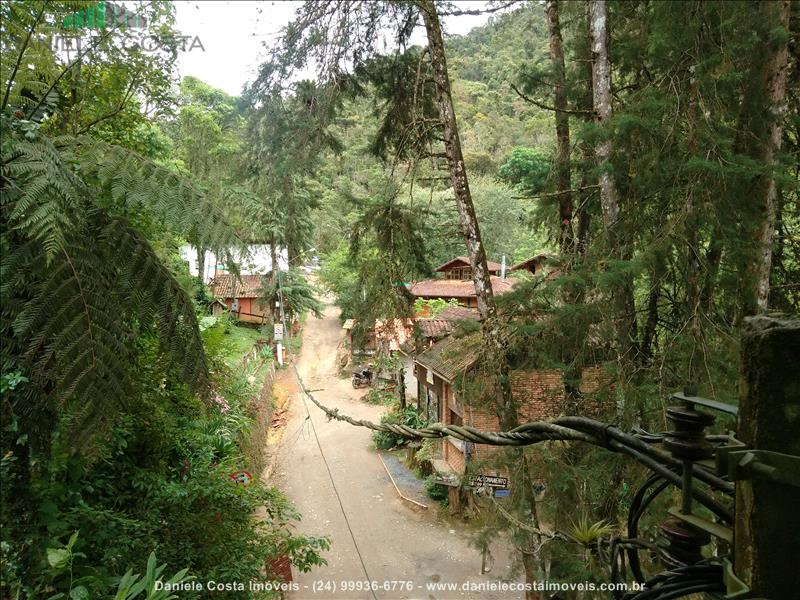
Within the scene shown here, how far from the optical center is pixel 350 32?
589 centimetres

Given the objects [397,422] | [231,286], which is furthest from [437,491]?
[231,286]

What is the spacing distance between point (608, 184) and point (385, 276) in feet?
9.20

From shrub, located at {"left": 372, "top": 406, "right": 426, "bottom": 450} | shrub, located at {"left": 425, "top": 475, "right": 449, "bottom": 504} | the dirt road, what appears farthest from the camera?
shrub, located at {"left": 372, "top": 406, "right": 426, "bottom": 450}

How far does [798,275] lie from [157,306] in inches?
240

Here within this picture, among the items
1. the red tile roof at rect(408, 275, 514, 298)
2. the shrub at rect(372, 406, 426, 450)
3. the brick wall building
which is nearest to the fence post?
the brick wall building

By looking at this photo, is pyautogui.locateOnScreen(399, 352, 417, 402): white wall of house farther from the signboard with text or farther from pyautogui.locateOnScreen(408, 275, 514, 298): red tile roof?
the signboard with text

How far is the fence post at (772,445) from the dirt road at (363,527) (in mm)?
5045

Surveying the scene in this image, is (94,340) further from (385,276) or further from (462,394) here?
(462,394)

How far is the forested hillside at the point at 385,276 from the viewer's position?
233 cm

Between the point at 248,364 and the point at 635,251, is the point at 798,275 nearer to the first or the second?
the point at 635,251

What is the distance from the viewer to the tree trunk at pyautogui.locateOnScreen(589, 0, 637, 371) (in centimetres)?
499

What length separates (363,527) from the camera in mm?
10203

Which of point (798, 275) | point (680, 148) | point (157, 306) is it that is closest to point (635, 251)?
point (680, 148)

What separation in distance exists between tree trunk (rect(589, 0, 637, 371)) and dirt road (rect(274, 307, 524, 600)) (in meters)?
3.44
